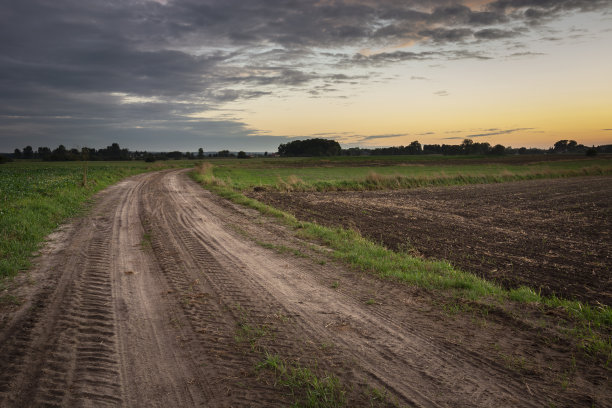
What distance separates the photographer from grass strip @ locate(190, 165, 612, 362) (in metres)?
4.44

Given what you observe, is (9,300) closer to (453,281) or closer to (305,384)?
(305,384)

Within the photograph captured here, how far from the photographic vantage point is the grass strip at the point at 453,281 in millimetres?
4438

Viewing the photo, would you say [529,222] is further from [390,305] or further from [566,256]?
[390,305]

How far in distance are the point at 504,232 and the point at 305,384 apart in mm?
11452

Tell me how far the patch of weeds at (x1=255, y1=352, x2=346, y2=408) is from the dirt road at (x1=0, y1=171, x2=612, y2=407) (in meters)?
0.07

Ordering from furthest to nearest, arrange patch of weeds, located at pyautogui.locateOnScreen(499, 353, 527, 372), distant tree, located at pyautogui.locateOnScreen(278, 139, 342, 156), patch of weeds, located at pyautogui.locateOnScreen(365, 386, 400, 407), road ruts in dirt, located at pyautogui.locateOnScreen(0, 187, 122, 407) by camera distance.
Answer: distant tree, located at pyautogui.locateOnScreen(278, 139, 342, 156)
patch of weeds, located at pyautogui.locateOnScreen(499, 353, 527, 372)
road ruts in dirt, located at pyautogui.locateOnScreen(0, 187, 122, 407)
patch of weeds, located at pyautogui.locateOnScreen(365, 386, 400, 407)

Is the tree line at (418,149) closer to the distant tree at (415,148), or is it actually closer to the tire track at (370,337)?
the distant tree at (415,148)

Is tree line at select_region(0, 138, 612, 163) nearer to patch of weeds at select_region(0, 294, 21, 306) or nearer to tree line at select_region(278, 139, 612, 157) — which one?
tree line at select_region(278, 139, 612, 157)

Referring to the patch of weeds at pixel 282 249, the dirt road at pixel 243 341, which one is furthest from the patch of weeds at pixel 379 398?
the patch of weeds at pixel 282 249

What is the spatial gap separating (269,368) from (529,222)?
14.7m

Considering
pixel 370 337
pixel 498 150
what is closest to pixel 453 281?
pixel 370 337

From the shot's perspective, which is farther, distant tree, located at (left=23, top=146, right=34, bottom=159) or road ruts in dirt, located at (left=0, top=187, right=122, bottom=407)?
distant tree, located at (left=23, top=146, right=34, bottom=159)

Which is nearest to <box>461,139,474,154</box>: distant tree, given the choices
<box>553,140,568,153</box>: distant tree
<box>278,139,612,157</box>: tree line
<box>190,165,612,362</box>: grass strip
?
<box>278,139,612,157</box>: tree line

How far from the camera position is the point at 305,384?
10.8 ft
